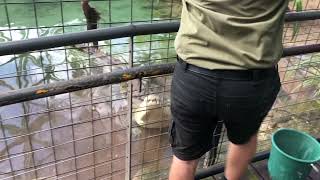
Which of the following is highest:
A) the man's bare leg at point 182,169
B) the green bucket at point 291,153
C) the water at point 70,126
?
the man's bare leg at point 182,169

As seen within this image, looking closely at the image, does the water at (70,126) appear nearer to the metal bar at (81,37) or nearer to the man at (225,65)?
the metal bar at (81,37)

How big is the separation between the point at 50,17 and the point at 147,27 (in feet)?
20.2

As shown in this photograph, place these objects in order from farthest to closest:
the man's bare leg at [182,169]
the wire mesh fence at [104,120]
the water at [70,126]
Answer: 1. the water at [70,126]
2. the wire mesh fence at [104,120]
3. the man's bare leg at [182,169]

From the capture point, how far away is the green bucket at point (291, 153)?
6.38ft

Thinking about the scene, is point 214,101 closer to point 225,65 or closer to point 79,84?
point 225,65

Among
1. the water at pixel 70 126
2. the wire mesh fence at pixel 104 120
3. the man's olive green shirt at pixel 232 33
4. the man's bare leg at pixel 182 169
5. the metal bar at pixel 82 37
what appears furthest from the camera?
the water at pixel 70 126

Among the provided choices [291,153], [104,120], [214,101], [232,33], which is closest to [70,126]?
[104,120]

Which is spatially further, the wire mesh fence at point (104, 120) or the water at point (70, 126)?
the water at point (70, 126)

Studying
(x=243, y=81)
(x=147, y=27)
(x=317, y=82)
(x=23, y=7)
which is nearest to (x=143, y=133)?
(x=317, y=82)

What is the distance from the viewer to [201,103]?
1311 millimetres

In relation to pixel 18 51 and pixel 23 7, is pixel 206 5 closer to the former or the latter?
pixel 18 51

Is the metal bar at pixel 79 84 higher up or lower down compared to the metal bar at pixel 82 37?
lower down

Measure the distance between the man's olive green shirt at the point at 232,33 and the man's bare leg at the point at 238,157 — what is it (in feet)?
1.30

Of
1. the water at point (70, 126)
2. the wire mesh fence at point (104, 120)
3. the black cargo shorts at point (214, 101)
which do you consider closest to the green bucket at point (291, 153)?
the black cargo shorts at point (214, 101)
